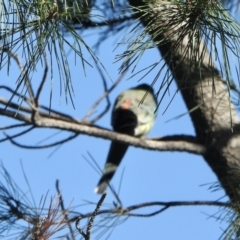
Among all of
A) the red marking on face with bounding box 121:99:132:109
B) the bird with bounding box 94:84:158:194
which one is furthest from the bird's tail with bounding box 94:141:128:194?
the red marking on face with bounding box 121:99:132:109

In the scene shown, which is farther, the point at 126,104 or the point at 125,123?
the point at 126,104

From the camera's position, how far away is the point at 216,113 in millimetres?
3312

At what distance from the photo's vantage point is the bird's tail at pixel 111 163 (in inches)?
179

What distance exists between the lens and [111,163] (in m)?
4.66

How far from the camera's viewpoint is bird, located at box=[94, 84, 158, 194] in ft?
15.0

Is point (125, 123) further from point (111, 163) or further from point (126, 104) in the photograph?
point (126, 104)

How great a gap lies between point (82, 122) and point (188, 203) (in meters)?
0.54

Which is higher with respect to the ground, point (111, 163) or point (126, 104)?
point (126, 104)

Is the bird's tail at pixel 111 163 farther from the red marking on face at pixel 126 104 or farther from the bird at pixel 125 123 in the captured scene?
the red marking on face at pixel 126 104

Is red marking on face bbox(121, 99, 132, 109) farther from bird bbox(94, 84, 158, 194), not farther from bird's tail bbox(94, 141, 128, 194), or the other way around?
bird's tail bbox(94, 141, 128, 194)

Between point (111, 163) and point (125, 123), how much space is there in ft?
0.79

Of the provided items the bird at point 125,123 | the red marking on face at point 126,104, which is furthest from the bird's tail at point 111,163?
the red marking on face at point 126,104

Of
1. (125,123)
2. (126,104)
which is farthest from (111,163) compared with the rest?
(126,104)

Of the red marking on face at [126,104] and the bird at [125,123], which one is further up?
the red marking on face at [126,104]
